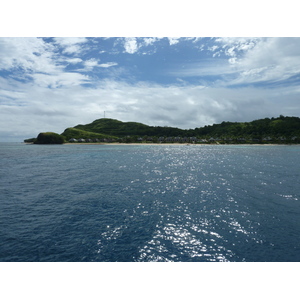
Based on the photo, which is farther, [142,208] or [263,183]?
[263,183]

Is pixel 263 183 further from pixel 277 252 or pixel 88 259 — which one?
pixel 88 259

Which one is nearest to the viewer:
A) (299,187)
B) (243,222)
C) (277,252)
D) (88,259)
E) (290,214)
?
(88,259)

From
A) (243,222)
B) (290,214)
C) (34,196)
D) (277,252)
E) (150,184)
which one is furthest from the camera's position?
(150,184)

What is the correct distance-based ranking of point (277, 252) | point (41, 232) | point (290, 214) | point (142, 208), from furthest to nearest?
point (142, 208) → point (290, 214) → point (41, 232) → point (277, 252)

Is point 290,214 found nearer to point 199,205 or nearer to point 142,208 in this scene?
point 199,205

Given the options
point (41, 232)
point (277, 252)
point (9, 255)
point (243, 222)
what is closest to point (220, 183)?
point (243, 222)

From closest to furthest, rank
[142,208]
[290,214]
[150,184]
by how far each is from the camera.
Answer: [290,214] → [142,208] → [150,184]

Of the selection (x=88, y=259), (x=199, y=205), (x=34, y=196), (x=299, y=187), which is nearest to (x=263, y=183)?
(x=299, y=187)

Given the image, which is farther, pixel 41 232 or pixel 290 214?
pixel 290 214
